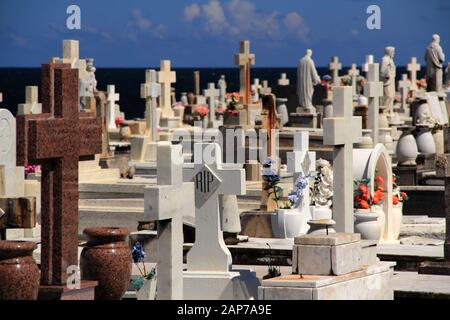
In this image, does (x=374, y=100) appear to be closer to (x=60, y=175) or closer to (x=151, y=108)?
(x=151, y=108)

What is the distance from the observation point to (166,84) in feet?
112

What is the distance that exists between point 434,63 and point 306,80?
309 cm

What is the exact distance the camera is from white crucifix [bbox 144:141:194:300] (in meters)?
11.6

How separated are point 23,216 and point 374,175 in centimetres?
620

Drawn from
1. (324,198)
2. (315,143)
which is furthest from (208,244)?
(315,143)

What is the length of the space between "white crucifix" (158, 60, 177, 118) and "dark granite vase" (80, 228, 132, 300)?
20.9m

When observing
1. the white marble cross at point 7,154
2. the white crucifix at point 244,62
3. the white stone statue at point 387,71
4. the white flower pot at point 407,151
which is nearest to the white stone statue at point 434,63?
the white stone statue at point 387,71

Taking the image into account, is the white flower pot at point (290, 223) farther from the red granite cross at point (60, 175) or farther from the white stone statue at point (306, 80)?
the white stone statue at point (306, 80)

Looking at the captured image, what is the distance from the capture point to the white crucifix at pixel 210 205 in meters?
13.9

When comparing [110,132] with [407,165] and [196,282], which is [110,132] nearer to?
[407,165]

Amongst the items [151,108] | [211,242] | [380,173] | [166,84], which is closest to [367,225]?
[380,173]

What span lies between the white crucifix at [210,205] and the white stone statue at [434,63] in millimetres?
22925

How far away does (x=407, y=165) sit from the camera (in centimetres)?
2441

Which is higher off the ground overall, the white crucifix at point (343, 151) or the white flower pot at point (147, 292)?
the white crucifix at point (343, 151)
